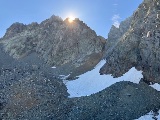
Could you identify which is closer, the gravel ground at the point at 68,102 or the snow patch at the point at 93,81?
the gravel ground at the point at 68,102

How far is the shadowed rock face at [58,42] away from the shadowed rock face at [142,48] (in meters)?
19.2

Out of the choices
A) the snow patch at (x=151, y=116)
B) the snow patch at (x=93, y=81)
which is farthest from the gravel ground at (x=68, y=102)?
the snow patch at (x=93, y=81)

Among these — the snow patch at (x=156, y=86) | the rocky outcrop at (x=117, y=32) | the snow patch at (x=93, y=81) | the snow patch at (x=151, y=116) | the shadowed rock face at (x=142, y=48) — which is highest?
the rocky outcrop at (x=117, y=32)

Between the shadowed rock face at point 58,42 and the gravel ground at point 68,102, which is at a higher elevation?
the shadowed rock face at point 58,42

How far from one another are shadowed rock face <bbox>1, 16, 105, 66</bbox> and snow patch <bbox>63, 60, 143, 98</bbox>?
14.1 m

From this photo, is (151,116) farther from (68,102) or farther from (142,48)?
(142,48)

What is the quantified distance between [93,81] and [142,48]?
37.7ft

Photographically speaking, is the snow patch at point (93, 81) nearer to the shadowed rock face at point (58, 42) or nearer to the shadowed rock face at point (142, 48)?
the shadowed rock face at point (142, 48)

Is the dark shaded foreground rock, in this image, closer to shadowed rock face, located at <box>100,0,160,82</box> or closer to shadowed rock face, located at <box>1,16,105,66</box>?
shadowed rock face, located at <box>100,0,160,82</box>

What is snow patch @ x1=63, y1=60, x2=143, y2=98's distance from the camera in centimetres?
5391

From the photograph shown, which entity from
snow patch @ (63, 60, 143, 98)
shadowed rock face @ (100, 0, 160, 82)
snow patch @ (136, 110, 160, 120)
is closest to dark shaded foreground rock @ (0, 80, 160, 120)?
snow patch @ (136, 110, 160, 120)

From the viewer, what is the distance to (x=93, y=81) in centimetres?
6053

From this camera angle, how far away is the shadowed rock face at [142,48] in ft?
170

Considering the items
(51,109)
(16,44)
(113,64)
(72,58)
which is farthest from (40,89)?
(16,44)
